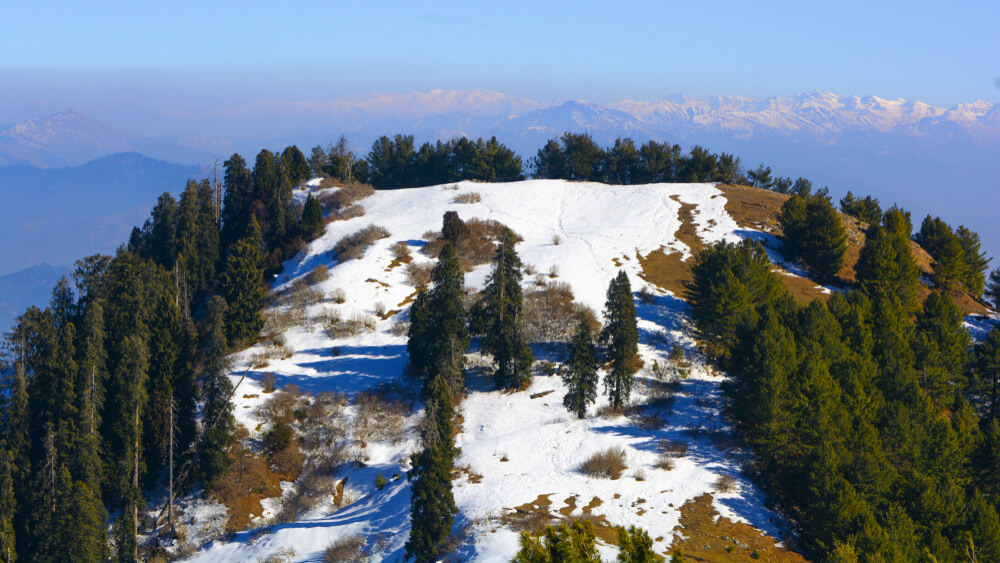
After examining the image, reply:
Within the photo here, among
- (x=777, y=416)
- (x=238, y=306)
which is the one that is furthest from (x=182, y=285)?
(x=777, y=416)

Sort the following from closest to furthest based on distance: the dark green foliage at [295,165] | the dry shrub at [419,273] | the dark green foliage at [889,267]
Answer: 1. the dark green foliage at [889,267]
2. the dry shrub at [419,273]
3. the dark green foliage at [295,165]

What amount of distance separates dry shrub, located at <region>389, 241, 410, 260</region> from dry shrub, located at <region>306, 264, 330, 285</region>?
6.52m

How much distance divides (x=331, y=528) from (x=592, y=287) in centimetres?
3182

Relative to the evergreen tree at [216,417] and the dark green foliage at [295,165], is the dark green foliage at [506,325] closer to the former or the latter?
the evergreen tree at [216,417]

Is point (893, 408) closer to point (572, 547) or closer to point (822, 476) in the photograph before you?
point (822, 476)

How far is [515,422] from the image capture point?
41281mm

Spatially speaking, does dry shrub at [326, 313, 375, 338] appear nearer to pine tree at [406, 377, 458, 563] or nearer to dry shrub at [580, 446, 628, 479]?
pine tree at [406, 377, 458, 563]

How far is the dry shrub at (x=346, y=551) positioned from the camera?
93.8 ft

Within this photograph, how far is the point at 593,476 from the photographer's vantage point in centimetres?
3416

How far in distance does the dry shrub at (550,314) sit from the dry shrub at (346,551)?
74.3 ft

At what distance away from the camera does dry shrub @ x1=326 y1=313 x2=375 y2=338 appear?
51312 millimetres

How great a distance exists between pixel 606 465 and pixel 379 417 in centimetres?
1600

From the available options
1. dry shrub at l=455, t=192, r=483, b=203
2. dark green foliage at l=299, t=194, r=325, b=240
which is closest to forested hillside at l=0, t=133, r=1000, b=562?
dark green foliage at l=299, t=194, r=325, b=240

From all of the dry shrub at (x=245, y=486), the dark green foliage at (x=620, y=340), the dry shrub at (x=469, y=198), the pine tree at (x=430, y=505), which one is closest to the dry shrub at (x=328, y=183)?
the dry shrub at (x=469, y=198)
